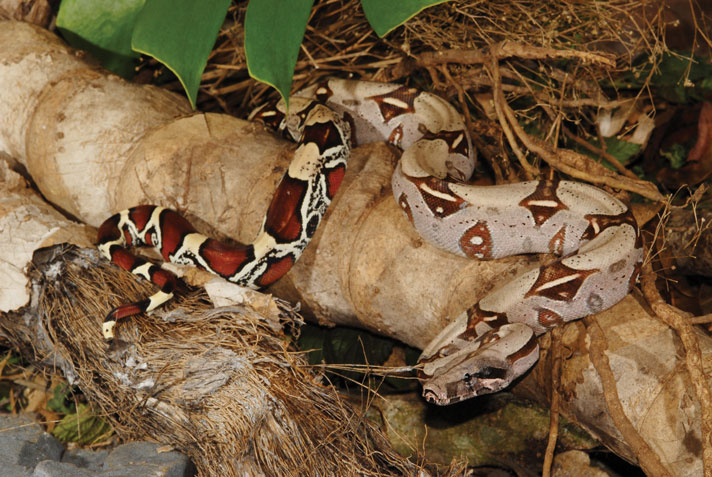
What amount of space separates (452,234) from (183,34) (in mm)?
1625

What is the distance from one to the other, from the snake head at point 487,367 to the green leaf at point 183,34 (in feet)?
5.70

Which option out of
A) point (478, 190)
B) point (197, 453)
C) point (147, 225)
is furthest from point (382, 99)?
point (197, 453)

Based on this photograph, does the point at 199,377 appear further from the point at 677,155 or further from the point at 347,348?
the point at 677,155

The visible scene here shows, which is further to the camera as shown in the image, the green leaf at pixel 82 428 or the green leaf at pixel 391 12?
the green leaf at pixel 82 428

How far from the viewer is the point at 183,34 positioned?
2680mm

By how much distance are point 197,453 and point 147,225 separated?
1353 millimetres

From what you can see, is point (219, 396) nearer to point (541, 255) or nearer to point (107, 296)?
point (107, 296)

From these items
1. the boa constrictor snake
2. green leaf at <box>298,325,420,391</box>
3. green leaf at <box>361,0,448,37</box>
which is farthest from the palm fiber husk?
green leaf at <box>361,0,448,37</box>

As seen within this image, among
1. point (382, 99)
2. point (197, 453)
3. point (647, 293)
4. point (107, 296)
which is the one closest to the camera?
point (647, 293)

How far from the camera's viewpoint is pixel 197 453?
3004mm

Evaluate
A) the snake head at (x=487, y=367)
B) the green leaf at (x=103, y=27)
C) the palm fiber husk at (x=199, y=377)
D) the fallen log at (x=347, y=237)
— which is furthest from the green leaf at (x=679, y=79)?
the green leaf at (x=103, y=27)

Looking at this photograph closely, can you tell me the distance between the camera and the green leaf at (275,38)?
248 cm

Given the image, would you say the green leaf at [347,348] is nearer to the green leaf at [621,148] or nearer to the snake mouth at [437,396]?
the snake mouth at [437,396]

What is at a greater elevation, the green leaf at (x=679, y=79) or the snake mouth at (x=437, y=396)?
the green leaf at (x=679, y=79)
